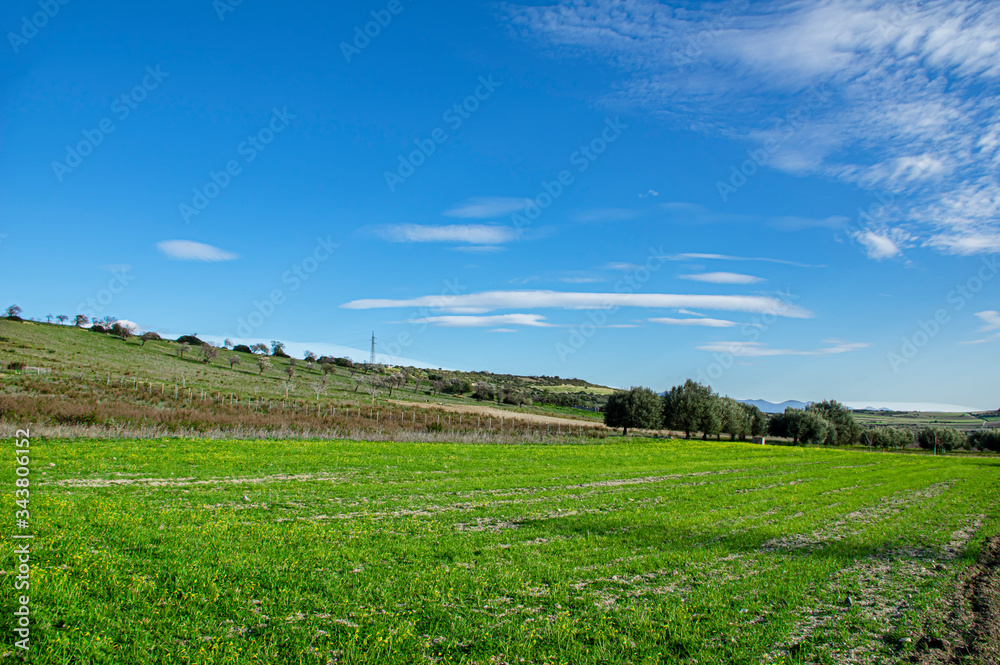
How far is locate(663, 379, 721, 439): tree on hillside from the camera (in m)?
80.1

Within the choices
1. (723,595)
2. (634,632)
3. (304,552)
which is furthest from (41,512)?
(723,595)

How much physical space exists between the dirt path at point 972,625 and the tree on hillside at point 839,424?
102 metres

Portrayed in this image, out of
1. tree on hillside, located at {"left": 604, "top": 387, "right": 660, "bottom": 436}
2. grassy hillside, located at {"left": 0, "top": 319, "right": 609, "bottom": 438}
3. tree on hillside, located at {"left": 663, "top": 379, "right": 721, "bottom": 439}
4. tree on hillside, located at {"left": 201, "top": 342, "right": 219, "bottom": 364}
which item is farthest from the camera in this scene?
tree on hillside, located at {"left": 201, "top": 342, "right": 219, "bottom": 364}

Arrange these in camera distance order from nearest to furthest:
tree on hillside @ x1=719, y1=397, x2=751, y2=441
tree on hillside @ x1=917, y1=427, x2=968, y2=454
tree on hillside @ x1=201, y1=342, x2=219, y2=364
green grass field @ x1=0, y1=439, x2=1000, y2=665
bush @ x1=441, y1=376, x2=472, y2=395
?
1. green grass field @ x1=0, y1=439, x2=1000, y2=665
2. tree on hillside @ x1=719, y1=397, x2=751, y2=441
3. tree on hillside @ x1=201, y1=342, x2=219, y2=364
4. tree on hillside @ x1=917, y1=427, x2=968, y2=454
5. bush @ x1=441, y1=376, x2=472, y2=395

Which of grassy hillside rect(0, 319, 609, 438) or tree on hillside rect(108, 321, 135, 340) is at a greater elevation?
tree on hillside rect(108, 321, 135, 340)

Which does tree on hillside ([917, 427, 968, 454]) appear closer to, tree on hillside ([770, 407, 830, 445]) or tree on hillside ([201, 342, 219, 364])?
tree on hillside ([770, 407, 830, 445])

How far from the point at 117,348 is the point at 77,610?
10133 centimetres

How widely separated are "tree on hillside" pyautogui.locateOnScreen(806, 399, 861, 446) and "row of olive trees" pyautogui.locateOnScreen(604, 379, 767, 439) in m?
26.0

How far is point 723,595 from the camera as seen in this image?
8789 millimetres

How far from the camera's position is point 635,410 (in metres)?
76.8

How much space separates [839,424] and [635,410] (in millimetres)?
54626

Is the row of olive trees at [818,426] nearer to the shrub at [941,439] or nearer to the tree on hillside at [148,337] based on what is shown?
the shrub at [941,439]

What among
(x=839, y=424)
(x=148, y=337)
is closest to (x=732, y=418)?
(x=839, y=424)

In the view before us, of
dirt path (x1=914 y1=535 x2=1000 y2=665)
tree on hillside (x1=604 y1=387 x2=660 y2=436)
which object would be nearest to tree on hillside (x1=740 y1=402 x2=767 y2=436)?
tree on hillside (x1=604 y1=387 x2=660 y2=436)
